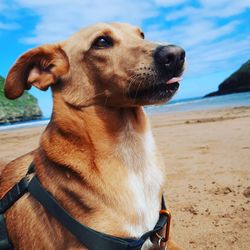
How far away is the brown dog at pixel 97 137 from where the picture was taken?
305cm

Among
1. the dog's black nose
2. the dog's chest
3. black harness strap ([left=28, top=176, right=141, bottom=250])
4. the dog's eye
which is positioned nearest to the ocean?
the dog's eye

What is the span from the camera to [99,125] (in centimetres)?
334

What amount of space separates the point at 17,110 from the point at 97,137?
66990 millimetres

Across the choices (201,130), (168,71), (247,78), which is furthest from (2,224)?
(247,78)

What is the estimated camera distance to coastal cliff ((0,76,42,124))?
6216 centimetres

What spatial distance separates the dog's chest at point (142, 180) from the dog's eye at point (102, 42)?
876 mm

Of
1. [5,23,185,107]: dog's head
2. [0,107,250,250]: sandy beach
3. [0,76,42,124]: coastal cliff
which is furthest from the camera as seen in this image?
[0,76,42,124]: coastal cliff

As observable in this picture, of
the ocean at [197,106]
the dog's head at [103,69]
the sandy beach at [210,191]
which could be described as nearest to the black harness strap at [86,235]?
the dog's head at [103,69]

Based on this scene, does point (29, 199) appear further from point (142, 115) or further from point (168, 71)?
point (168, 71)

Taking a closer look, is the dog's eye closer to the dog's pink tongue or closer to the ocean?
the dog's pink tongue

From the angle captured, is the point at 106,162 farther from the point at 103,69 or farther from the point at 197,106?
the point at 197,106

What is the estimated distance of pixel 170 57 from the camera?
3.13 m

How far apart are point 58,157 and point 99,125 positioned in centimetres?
45

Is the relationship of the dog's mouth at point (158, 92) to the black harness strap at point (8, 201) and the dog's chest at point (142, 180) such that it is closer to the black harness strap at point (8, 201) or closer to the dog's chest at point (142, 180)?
the dog's chest at point (142, 180)
